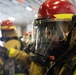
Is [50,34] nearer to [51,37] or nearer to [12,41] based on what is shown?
[51,37]

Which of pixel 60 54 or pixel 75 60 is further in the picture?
pixel 60 54

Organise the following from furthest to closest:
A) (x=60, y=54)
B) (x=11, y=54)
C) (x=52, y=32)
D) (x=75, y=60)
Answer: (x=11, y=54) → (x=52, y=32) → (x=60, y=54) → (x=75, y=60)

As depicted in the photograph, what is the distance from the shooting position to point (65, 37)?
1510mm

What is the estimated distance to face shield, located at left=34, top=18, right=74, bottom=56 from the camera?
1.55 m

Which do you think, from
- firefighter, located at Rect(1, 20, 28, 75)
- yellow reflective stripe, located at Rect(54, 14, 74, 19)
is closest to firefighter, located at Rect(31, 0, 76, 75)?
yellow reflective stripe, located at Rect(54, 14, 74, 19)

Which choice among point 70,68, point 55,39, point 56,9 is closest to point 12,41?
point 56,9

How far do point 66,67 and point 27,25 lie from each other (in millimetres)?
14404

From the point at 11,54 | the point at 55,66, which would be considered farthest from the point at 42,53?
the point at 11,54

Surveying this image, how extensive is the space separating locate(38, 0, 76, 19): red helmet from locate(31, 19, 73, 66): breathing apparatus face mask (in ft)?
0.32

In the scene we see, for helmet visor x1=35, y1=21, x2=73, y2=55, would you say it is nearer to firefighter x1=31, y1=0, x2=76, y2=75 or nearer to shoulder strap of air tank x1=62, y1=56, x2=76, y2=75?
firefighter x1=31, y1=0, x2=76, y2=75

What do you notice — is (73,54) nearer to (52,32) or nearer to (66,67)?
(66,67)

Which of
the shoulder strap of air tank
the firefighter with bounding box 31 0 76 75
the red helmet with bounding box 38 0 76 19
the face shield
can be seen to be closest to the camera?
the shoulder strap of air tank

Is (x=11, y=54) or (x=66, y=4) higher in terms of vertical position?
(x=66, y=4)

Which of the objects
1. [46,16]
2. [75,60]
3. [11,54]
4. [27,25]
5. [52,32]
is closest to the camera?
[75,60]
